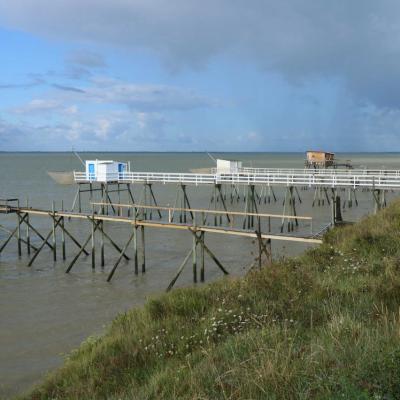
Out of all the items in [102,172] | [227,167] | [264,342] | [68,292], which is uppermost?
[227,167]

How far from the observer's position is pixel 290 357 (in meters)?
4.58

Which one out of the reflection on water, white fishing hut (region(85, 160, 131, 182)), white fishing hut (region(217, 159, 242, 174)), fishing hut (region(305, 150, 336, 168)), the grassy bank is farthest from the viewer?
fishing hut (region(305, 150, 336, 168))

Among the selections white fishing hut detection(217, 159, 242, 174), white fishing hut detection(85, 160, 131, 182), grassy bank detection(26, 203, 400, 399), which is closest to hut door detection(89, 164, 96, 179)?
white fishing hut detection(85, 160, 131, 182)

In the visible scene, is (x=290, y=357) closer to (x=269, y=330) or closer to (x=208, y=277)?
(x=269, y=330)

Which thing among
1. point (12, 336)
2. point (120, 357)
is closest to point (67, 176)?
point (12, 336)

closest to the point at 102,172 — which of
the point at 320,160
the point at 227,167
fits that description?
the point at 227,167

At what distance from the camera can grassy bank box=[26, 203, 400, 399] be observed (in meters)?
4.08

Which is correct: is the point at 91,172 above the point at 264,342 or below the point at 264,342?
above

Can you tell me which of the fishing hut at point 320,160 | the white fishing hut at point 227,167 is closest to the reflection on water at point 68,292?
the white fishing hut at point 227,167

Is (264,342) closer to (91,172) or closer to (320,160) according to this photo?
(91,172)

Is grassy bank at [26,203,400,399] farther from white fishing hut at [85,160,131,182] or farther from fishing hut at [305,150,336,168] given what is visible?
fishing hut at [305,150,336,168]

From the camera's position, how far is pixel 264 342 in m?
5.18

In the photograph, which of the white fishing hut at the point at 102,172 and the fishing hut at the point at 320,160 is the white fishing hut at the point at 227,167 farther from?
the fishing hut at the point at 320,160

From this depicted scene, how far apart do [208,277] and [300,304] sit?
1078cm
